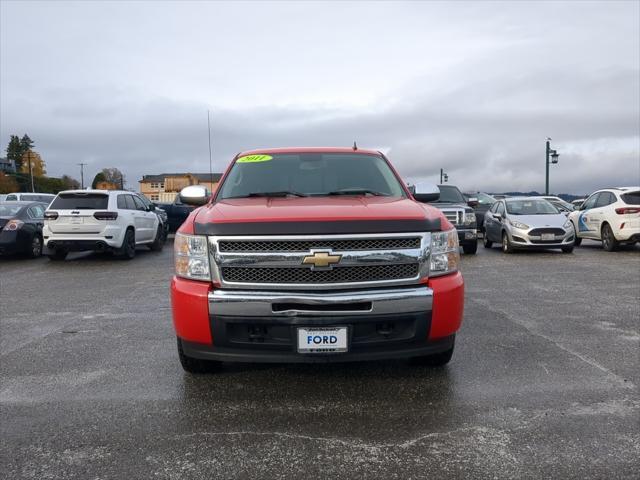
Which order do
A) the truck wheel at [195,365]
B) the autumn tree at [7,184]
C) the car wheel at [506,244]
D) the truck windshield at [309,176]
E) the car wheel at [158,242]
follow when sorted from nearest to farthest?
the truck wheel at [195,365], the truck windshield at [309,176], the car wheel at [506,244], the car wheel at [158,242], the autumn tree at [7,184]

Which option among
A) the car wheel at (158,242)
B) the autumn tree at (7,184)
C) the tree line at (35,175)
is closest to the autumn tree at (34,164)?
the tree line at (35,175)

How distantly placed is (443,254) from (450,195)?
1147 cm

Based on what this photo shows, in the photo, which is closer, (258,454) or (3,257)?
(258,454)

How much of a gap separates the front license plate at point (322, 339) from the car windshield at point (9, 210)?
40.4ft

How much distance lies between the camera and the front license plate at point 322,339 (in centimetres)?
359

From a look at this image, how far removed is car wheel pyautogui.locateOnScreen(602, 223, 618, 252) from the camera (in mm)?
14254

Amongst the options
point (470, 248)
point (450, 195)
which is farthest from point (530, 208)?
point (470, 248)

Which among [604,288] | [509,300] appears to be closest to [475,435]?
[509,300]

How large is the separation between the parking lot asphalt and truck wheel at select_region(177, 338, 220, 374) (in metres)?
0.07

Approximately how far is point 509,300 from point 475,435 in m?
4.64

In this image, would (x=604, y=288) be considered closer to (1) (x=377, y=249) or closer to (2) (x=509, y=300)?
(2) (x=509, y=300)

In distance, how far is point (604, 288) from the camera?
8.48 meters

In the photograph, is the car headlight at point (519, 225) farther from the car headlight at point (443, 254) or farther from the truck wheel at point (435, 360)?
the car headlight at point (443, 254)

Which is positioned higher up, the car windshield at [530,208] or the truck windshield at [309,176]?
the truck windshield at [309,176]
